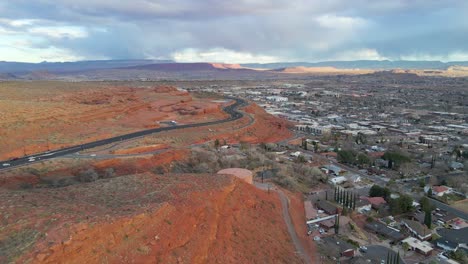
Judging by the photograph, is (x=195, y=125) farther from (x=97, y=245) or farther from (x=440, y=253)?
(x=97, y=245)

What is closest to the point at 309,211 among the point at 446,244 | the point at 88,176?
the point at 446,244

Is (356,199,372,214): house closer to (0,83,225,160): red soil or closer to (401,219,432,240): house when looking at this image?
(401,219,432,240): house

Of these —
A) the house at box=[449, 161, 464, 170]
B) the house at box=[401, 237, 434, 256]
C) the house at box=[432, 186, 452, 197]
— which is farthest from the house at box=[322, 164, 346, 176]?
the house at box=[401, 237, 434, 256]

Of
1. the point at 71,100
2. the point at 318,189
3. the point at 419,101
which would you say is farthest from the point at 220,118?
the point at 419,101

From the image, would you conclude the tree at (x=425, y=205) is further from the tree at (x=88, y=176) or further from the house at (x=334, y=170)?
the tree at (x=88, y=176)

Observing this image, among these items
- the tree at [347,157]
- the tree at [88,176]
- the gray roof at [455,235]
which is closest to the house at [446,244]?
the gray roof at [455,235]

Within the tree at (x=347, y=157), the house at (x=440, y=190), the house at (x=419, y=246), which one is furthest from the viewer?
the tree at (x=347, y=157)

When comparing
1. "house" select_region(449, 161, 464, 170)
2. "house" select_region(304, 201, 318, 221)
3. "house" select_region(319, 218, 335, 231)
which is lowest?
"house" select_region(449, 161, 464, 170)
